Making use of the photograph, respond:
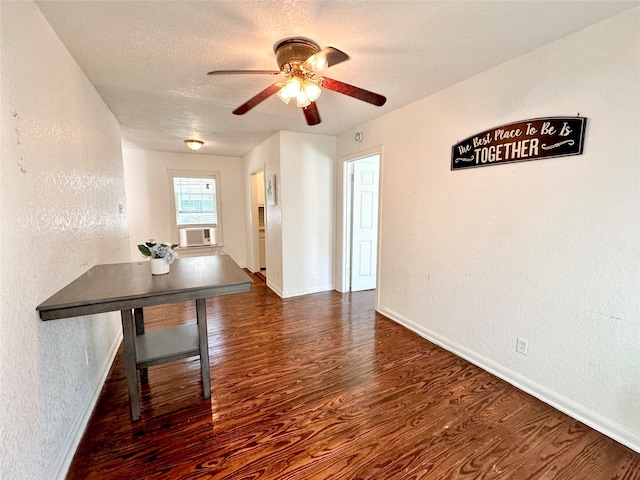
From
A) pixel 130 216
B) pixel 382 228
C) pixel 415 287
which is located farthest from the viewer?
pixel 130 216

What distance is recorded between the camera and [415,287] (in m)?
2.88

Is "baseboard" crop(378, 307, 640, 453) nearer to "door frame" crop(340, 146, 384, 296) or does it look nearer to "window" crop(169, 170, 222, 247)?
"door frame" crop(340, 146, 384, 296)

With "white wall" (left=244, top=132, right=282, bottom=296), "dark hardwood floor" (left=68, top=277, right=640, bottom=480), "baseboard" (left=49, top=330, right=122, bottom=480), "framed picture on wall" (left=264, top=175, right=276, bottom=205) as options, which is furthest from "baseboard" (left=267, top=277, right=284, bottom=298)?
"baseboard" (left=49, top=330, right=122, bottom=480)

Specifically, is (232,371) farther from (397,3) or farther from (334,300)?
(397,3)

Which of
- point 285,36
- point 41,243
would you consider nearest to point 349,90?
point 285,36

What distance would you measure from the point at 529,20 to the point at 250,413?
9.27 feet

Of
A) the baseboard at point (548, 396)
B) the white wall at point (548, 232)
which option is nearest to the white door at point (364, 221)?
the white wall at point (548, 232)

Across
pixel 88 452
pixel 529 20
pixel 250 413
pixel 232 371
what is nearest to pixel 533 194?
pixel 529 20

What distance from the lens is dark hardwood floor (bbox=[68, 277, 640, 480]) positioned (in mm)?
1405

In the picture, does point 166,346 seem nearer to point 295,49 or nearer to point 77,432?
point 77,432

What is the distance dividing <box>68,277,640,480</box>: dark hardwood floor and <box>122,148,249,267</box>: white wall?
3261 mm

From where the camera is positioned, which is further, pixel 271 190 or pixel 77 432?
pixel 271 190

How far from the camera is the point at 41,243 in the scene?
133 centimetres

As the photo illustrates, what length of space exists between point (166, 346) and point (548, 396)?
8.55ft
